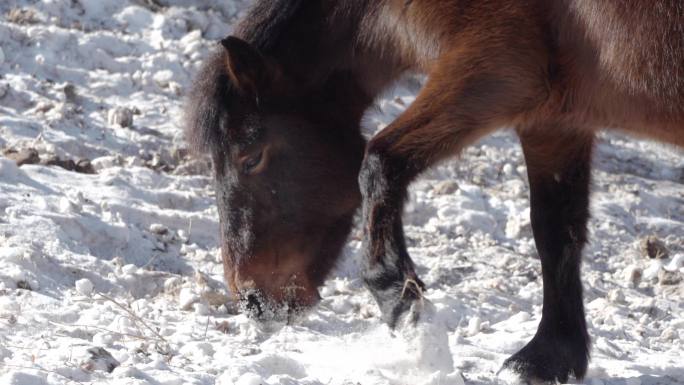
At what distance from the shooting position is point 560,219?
485cm

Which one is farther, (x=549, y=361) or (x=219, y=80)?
(x=219, y=80)

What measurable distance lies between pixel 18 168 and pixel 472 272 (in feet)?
7.68

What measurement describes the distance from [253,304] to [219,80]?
3.09 ft

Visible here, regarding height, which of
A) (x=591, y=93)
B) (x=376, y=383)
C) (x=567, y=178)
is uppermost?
(x=591, y=93)

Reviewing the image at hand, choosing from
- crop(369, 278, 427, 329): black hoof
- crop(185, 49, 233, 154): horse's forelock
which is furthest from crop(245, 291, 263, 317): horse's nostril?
crop(369, 278, 427, 329): black hoof

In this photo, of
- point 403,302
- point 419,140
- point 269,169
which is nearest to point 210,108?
point 269,169

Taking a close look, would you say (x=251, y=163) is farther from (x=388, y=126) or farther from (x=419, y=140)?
(x=419, y=140)

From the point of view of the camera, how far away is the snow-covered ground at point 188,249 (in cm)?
404

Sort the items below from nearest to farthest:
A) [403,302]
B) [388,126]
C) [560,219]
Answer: [403,302]
[388,126]
[560,219]

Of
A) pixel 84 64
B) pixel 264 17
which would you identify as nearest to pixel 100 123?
pixel 84 64

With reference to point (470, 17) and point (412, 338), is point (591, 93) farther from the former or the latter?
point (412, 338)

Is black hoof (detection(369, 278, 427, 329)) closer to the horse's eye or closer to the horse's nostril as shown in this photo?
the horse's nostril

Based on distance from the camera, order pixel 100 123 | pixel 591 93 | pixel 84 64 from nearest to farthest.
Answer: pixel 591 93
pixel 100 123
pixel 84 64

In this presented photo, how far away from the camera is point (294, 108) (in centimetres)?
482
